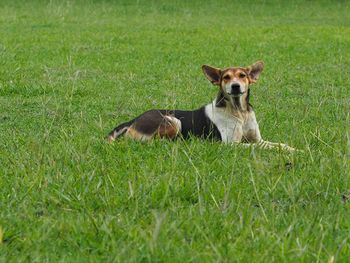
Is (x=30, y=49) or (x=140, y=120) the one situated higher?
(x=140, y=120)

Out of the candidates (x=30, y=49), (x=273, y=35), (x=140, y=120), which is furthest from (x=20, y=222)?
(x=273, y=35)

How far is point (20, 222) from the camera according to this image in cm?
404

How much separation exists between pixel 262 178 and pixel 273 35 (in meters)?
14.1

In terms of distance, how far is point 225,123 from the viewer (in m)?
7.30

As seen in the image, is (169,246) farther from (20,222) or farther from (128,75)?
(128,75)

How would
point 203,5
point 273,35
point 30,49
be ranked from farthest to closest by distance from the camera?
point 203,5, point 273,35, point 30,49

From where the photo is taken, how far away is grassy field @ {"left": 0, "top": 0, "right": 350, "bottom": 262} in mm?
3682

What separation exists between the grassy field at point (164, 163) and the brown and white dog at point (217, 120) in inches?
9.5

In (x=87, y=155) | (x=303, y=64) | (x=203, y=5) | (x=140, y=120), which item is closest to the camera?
(x=87, y=155)

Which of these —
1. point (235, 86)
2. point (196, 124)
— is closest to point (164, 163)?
point (196, 124)

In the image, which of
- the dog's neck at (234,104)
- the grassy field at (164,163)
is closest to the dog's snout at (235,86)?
the dog's neck at (234,104)

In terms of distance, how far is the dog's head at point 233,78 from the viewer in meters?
7.25

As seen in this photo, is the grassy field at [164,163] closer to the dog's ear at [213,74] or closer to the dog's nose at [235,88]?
the dog's ear at [213,74]

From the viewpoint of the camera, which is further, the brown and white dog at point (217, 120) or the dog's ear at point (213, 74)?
Answer: the dog's ear at point (213, 74)
